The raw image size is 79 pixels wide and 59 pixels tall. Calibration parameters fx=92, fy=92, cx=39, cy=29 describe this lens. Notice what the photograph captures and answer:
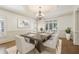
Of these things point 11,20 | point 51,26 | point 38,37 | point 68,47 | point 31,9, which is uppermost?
point 31,9

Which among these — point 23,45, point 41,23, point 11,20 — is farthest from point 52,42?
point 11,20

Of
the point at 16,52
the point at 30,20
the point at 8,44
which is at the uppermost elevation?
the point at 30,20

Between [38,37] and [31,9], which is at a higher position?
[31,9]

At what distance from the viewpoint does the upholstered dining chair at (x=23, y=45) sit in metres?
1.79

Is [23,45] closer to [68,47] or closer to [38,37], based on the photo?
[38,37]

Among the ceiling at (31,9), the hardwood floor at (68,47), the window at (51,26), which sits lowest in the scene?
the hardwood floor at (68,47)

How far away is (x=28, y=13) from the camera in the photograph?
183 cm

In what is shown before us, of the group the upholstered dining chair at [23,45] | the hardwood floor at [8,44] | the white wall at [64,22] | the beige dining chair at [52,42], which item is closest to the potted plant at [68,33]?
the white wall at [64,22]

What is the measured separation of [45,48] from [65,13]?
0.79m

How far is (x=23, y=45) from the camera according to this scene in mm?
1829

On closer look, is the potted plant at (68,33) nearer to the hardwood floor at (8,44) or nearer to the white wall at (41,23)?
the white wall at (41,23)

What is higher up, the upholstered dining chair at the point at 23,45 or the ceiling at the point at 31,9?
the ceiling at the point at 31,9
